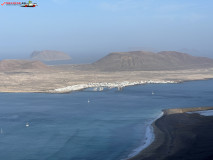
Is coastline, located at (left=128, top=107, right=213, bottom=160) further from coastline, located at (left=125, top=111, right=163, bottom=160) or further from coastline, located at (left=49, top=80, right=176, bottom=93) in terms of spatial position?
coastline, located at (left=49, top=80, right=176, bottom=93)

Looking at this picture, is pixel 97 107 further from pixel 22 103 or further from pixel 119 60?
pixel 119 60

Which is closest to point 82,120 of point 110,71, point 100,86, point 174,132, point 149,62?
point 174,132

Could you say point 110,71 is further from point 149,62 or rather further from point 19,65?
point 19,65

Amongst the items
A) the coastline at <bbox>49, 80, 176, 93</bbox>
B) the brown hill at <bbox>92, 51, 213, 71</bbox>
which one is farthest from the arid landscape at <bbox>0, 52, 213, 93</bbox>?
the coastline at <bbox>49, 80, 176, 93</bbox>

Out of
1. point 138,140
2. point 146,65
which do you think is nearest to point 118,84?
point 138,140

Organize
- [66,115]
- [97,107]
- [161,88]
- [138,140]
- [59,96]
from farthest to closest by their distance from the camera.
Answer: [161,88] < [59,96] < [97,107] < [66,115] < [138,140]
